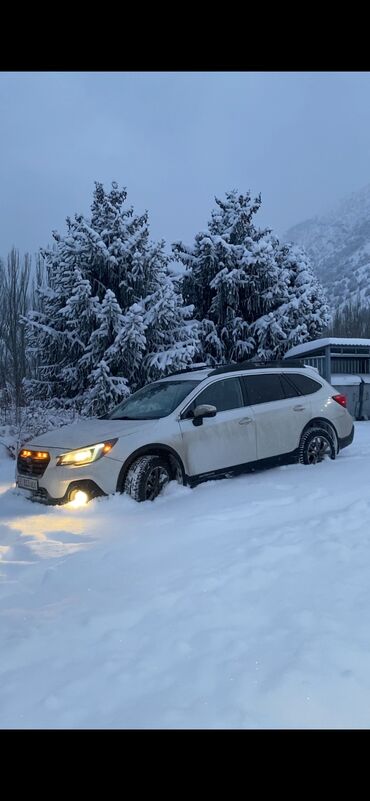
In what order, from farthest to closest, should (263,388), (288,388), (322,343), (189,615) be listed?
(322,343)
(288,388)
(263,388)
(189,615)

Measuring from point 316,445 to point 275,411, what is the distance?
81 cm

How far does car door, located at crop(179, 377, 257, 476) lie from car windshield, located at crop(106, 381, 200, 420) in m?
0.23

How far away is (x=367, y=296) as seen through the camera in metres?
128

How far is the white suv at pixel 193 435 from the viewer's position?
5488mm

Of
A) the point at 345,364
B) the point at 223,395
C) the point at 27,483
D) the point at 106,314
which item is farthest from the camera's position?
the point at 345,364

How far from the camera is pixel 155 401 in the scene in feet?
22.0

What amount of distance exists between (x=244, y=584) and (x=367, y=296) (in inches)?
5306

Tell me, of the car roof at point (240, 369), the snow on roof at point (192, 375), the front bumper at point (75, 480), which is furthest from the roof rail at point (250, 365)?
the front bumper at point (75, 480)

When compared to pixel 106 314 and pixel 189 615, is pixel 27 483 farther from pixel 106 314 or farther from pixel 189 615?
pixel 106 314

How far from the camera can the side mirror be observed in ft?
20.0

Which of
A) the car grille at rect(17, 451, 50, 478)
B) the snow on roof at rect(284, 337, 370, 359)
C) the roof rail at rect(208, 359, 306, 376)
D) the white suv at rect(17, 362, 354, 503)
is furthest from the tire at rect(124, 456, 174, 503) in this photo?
the snow on roof at rect(284, 337, 370, 359)

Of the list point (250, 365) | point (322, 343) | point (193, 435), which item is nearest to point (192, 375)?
point (250, 365)
